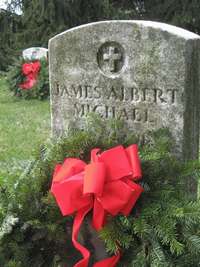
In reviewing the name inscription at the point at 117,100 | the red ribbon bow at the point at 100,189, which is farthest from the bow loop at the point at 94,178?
the name inscription at the point at 117,100

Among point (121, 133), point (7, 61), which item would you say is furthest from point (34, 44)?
point (121, 133)

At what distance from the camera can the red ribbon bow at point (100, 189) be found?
2.65 meters

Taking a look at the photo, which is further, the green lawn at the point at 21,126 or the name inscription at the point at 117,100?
the green lawn at the point at 21,126

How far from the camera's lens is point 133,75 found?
324 centimetres

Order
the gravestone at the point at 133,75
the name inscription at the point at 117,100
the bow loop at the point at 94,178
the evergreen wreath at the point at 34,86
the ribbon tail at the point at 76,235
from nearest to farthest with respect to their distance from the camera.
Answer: the bow loop at the point at 94,178 < the ribbon tail at the point at 76,235 < the gravestone at the point at 133,75 < the name inscription at the point at 117,100 < the evergreen wreath at the point at 34,86

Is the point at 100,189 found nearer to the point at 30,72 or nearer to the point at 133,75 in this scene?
the point at 133,75

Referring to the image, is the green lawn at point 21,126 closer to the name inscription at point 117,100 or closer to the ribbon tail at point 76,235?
the name inscription at point 117,100

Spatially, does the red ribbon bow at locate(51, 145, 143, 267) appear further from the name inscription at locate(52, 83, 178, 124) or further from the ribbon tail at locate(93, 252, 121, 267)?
the name inscription at locate(52, 83, 178, 124)

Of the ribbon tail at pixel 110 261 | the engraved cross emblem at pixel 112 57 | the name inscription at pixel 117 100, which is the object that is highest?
the engraved cross emblem at pixel 112 57

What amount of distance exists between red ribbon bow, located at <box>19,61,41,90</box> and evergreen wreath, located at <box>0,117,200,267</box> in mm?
6665

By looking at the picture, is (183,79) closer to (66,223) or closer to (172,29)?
(172,29)

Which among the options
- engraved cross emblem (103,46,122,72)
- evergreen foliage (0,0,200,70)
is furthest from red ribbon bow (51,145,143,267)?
evergreen foliage (0,0,200,70)

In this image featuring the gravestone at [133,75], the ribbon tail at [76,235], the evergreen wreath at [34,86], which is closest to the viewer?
the ribbon tail at [76,235]

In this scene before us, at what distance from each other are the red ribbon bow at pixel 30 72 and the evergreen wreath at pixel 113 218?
21.9ft
